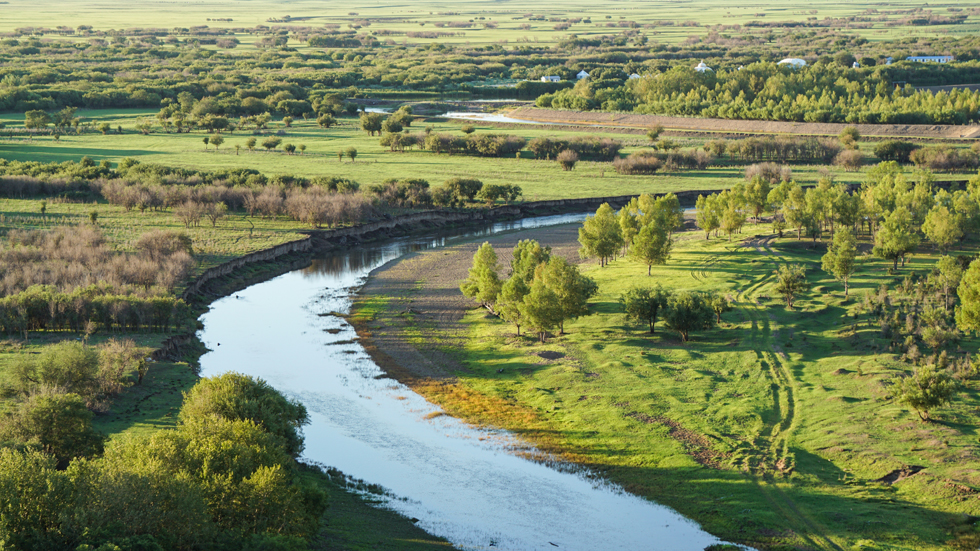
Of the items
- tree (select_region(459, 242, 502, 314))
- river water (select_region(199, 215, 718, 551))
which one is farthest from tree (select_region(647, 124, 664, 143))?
river water (select_region(199, 215, 718, 551))

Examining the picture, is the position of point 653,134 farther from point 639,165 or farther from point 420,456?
point 420,456

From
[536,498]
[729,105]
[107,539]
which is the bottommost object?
[536,498]

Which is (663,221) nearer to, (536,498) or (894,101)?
(536,498)

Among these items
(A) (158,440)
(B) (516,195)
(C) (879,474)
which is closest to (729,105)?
(B) (516,195)

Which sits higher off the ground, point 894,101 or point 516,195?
point 894,101

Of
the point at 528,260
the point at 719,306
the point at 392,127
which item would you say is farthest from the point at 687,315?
the point at 392,127

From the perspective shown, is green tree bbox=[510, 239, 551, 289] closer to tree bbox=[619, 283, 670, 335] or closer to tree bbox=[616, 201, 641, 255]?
tree bbox=[619, 283, 670, 335]
